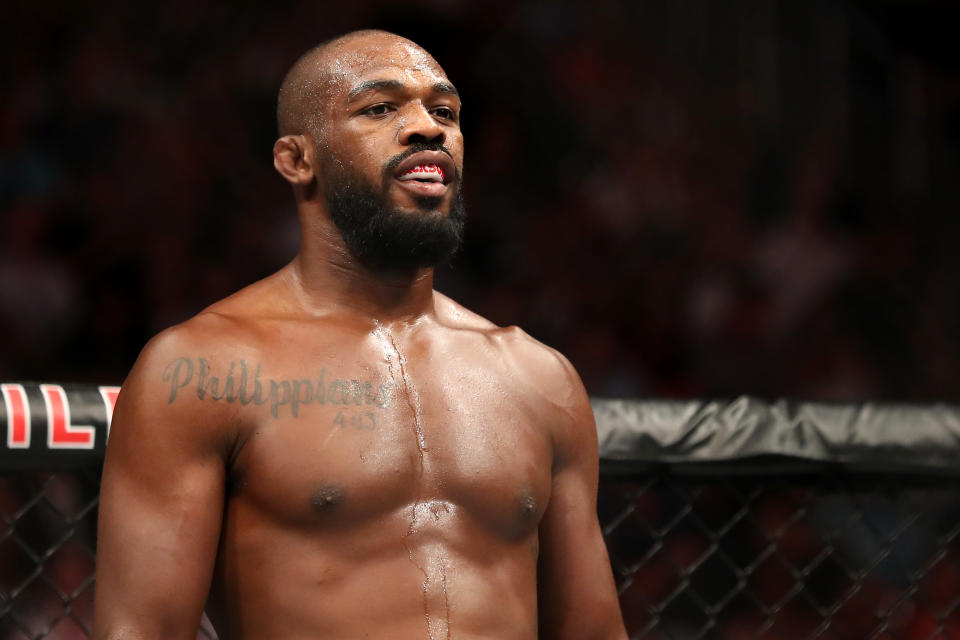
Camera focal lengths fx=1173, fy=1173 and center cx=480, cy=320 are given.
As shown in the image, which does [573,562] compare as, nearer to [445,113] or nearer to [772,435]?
[772,435]

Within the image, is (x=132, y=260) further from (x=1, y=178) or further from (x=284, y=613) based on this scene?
(x=284, y=613)

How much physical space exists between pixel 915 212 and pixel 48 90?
296cm

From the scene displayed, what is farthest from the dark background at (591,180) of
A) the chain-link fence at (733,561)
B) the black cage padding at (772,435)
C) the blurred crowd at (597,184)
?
the black cage padding at (772,435)

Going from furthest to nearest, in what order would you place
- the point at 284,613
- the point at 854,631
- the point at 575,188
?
the point at 575,188
the point at 854,631
the point at 284,613

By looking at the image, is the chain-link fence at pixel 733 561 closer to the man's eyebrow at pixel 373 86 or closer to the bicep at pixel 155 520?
the bicep at pixel 155 520

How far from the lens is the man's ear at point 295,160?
1614 mm

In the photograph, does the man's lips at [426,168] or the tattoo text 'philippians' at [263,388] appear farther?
the man's lips at [426,168]

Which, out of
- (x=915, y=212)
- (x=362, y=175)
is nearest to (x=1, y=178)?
(x=362, y=175)

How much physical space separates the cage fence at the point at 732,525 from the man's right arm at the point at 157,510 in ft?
0.87

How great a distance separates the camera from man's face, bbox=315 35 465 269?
61.2 inches

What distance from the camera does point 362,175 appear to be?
1.56 meters

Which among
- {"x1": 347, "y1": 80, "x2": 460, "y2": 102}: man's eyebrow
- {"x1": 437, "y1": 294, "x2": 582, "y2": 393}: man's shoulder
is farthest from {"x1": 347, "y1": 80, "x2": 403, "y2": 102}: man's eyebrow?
{"x1": 437, "y1": 294, "x2": 582, "y2": 393}: man's shoulder

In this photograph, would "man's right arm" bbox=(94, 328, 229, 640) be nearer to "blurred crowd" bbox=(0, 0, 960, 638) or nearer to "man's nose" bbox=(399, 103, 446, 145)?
"man's nose" bbox=(399, 103, 446, 145)

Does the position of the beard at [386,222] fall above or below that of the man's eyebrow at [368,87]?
Result: below
